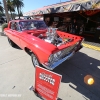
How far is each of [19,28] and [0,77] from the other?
2.07 m

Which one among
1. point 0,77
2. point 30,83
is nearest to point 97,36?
point 30,83

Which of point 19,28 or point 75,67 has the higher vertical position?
point 19,28

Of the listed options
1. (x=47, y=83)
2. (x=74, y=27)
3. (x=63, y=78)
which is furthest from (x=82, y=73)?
(x=74, y=27)

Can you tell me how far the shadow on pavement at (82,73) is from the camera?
246 cm

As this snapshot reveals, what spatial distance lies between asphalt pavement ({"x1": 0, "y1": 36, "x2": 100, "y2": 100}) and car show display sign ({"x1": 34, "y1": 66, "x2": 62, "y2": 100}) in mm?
292

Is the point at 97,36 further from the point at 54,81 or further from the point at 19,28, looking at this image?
the point at 54,81

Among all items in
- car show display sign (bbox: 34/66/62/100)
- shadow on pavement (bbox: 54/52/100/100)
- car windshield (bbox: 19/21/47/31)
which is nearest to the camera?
car show display sign (bbox: 34/66/62/100)

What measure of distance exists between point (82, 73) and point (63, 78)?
2.30 ft

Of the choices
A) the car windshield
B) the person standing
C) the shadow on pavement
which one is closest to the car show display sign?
the shadow on pavement

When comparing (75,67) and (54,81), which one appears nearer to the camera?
(54,81)

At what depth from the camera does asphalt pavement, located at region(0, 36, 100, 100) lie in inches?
92.1

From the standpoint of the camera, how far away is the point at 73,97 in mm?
2277

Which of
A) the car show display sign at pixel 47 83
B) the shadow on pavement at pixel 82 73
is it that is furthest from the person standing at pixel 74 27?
the car show display sign at pixel 47 83

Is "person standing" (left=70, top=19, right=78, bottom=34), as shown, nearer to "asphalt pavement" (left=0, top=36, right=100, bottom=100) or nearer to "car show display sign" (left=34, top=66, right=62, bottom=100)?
"asphalt pavement" (left=0, top=36, right=100, bottom=100)
